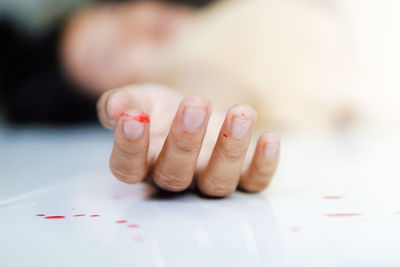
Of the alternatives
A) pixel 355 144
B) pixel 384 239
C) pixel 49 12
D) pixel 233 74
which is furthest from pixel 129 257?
pixel 49 12

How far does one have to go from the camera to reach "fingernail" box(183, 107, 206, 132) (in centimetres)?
46

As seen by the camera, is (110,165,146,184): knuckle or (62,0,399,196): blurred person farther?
(62,0,399,196): blurred person

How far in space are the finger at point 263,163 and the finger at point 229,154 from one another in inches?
1.1

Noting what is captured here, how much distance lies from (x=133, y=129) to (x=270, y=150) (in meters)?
0.19

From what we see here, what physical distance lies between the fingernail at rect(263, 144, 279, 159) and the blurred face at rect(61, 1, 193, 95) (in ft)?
3.61

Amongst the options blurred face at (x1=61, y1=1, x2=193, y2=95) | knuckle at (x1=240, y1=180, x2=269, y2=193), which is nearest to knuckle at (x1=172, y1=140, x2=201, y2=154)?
knuckle at (x1=240, y1=180, x2=269, y2=193)

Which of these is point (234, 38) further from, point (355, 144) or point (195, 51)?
point (355, 144)

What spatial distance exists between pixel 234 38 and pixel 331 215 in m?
1.06

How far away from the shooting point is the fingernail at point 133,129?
0.46 m

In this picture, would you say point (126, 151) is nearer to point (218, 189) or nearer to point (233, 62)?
point (218, 189)

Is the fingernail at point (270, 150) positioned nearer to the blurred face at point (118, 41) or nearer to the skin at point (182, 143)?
the skin at point (182, 143)

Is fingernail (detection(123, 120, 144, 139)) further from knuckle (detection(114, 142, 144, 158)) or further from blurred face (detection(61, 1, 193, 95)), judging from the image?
blurred face (detection(61, 1, 193, 95))

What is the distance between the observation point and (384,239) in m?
0.41

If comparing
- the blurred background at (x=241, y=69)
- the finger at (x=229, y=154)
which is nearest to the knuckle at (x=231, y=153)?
the finger at (x=229, y=154)
